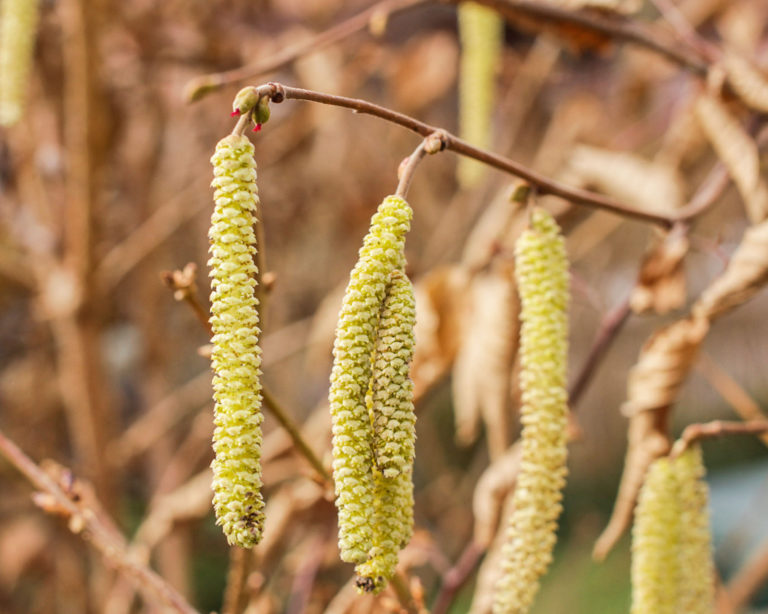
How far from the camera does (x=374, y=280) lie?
14.8 inches

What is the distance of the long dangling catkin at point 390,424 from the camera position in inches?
14.9

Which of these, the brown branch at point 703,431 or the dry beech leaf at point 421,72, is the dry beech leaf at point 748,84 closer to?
the brown branch at point 703,431

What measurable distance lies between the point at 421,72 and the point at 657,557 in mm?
1305

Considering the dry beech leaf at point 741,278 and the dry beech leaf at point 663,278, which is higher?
the dry beech leaf at point 663,278

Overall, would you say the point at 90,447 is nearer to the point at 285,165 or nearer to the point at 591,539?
the point at 285,165

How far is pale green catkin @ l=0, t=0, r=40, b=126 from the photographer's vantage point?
32.4 inches

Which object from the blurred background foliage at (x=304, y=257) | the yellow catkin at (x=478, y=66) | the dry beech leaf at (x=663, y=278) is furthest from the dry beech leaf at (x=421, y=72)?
the dry beech leaf at (x=663, y=278)

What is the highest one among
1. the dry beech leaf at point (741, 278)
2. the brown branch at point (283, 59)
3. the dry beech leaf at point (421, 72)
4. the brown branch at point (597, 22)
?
the dry beech leaf at point (421, 72)

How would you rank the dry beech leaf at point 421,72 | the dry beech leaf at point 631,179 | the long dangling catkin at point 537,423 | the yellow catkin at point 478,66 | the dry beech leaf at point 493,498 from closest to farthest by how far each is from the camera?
the long dangling catkin at point 537,423, the dry beech leaf at point 493,498, the dry beech leaf at point 631,179, the yellow catkin at point 478,66, the dry beech leaf at point 421,72

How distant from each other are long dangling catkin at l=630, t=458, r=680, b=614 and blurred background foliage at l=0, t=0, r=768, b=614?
19 centimetres

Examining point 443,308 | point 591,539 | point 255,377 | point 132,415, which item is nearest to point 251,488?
point 255,377

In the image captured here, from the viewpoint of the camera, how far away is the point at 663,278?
694 millimetres

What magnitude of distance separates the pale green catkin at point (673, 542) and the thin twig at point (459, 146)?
0.19 meters

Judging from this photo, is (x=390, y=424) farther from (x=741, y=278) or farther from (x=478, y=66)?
(x=478, y=66)
